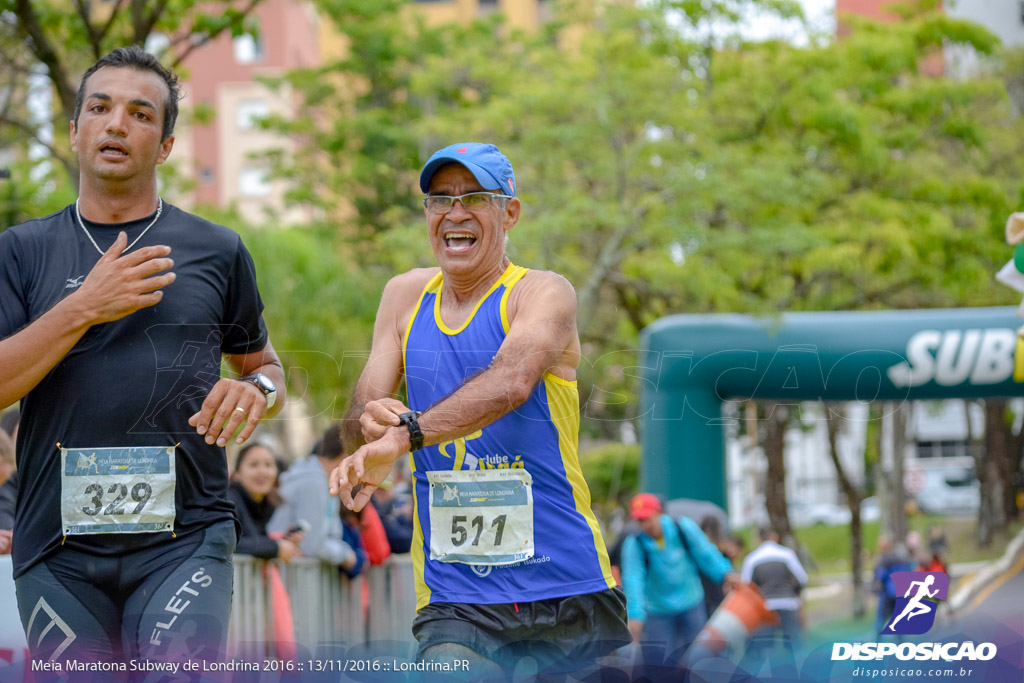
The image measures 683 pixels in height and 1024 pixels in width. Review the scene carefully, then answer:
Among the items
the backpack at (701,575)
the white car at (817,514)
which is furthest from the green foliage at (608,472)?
the backpack at (701,575)

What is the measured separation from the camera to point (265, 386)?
3.07 metres

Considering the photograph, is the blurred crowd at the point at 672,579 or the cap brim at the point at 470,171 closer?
the cap brim at the point at 470,171

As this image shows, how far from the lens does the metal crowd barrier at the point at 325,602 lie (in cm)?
563

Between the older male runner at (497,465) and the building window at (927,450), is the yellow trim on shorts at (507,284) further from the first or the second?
the building window at (927,450)

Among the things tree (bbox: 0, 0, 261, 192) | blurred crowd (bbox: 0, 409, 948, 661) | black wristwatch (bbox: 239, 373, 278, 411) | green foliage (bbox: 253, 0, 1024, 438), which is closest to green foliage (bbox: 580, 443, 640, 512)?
green foliage (bbox: 253, 0, 1024, 438)

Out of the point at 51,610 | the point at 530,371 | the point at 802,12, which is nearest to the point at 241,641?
the point at 51,610

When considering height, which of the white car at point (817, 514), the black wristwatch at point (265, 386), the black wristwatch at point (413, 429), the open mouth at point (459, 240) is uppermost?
the open mouth at point (459, 240)

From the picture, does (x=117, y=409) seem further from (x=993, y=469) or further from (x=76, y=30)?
(x=993, y=469)

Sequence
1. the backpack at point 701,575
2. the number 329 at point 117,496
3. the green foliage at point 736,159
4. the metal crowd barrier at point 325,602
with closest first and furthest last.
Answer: the number 329 at point 117,496, the metal crowd barrier at point 325,602, the backpack at point 701,575, the green foliage at point 736,159

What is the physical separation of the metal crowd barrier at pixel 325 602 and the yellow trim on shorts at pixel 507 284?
8.91 feet

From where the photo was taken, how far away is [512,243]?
1344 centimetres

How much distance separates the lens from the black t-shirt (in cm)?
291

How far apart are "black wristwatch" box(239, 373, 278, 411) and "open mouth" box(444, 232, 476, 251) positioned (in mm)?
591

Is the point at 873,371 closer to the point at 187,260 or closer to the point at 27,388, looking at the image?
the point at 187,260
